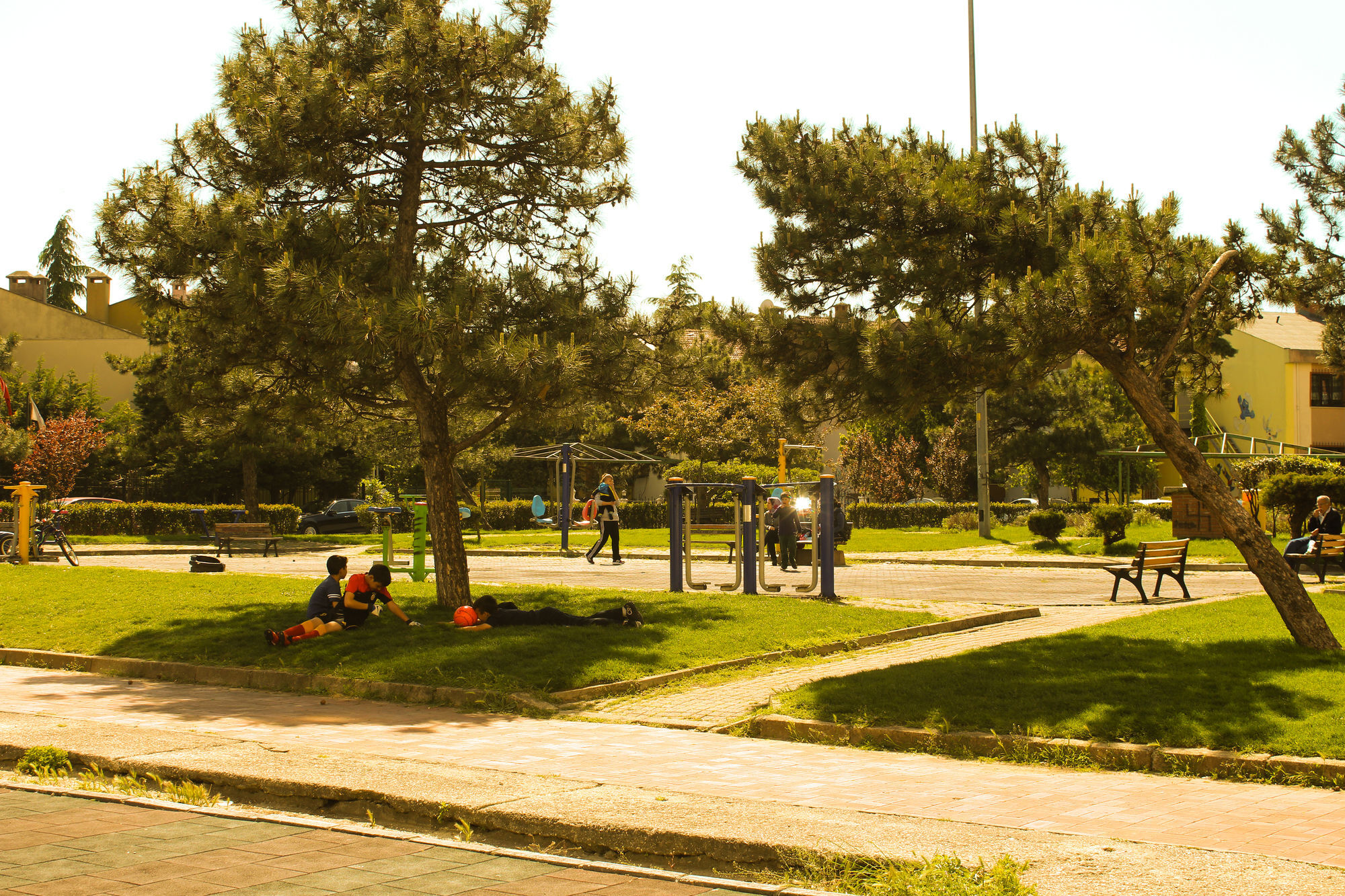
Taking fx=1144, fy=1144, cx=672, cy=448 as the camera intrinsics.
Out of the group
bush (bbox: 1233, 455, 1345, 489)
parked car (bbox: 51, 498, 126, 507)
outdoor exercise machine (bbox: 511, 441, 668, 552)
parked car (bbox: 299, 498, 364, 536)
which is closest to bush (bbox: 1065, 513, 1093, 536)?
bush (bbox: 1233, 455, 1345, 489)

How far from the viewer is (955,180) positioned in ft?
35.9

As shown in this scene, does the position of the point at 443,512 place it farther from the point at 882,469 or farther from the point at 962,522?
the point at 882,469

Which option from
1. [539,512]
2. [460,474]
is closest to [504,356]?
[539,512]

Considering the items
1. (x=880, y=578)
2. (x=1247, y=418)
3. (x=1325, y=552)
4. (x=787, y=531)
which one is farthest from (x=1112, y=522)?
(x=1247, y=418)

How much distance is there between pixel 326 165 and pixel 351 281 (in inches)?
71.8

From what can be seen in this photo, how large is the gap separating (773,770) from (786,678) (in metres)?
3.37

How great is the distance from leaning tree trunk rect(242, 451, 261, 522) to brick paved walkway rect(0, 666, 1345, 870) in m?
29.9

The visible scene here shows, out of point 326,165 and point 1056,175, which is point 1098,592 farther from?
point 326,165

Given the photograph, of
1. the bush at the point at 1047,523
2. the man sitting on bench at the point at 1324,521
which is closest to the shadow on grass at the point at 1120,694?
the man sitting on bench at the point at 1324,521

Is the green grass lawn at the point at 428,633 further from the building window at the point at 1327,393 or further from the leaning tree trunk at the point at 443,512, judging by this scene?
the building window at the point at 1327,393

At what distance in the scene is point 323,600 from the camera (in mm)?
12258

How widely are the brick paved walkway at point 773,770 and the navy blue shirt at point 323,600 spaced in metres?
2.18

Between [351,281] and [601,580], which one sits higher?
[351,281]

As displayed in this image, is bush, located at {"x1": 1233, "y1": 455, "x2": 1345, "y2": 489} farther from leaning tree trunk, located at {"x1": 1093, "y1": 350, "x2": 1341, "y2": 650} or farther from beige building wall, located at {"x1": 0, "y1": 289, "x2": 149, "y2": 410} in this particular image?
beige building wall, located at {"x1": 0, "y1": 289, "x2": 149, "y2": 410}
